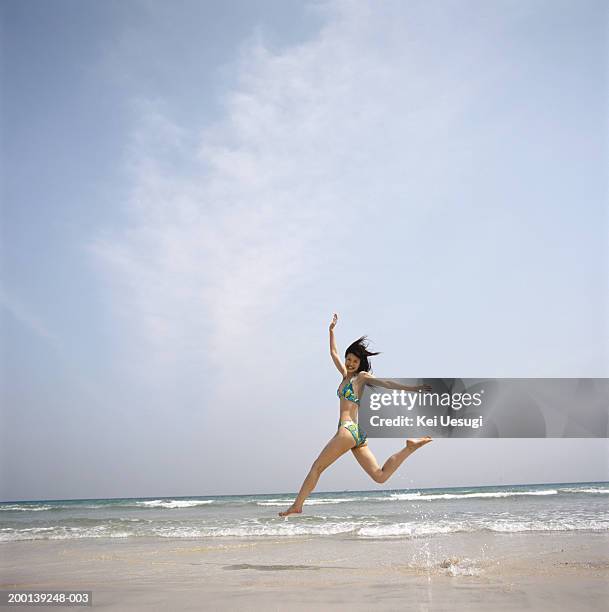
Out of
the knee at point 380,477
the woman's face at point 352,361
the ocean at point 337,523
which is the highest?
the woman's face at point 352,361

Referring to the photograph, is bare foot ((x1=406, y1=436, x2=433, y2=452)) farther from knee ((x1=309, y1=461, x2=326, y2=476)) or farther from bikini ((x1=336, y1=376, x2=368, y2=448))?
knee ((x1=309, y1=461, x2=326, y2=476))

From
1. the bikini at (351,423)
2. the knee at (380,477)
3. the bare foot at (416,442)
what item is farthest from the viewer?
the bikini at (351,423)

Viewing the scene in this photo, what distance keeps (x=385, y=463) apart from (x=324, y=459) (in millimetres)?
567

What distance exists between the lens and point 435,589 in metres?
6.01

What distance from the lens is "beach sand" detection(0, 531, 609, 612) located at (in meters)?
5.52

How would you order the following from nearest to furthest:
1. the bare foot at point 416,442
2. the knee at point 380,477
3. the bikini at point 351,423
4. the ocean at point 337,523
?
the bare foot at point 416,442 → the knee at point 380,477 → the bikini at point 351,423 → the ocean at point 337,523

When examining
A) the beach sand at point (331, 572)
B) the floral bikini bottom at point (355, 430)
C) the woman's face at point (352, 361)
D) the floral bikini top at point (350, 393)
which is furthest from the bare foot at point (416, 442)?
the beach sand at point (331, 572)

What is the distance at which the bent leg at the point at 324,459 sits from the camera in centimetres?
551

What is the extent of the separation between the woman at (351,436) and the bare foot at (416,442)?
0.08m

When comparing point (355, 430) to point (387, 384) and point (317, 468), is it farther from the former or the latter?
point (387, 384)

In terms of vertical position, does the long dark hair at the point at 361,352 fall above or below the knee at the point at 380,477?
above

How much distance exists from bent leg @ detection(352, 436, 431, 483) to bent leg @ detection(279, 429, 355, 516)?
20cm

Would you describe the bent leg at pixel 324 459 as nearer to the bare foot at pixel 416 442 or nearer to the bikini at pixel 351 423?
the bikini at pixel 351 423

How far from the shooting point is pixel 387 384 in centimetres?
513
